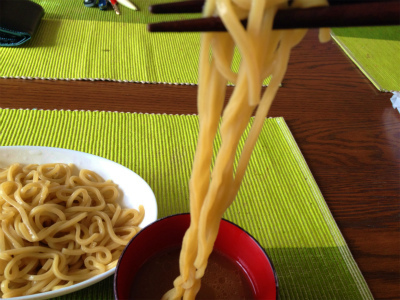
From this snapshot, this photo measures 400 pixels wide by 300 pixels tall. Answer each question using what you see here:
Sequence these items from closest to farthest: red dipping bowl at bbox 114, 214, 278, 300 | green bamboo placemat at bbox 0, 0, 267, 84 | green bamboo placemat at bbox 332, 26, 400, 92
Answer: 1. red dipping bowl at bbox 114, 214, 278, 300
2. green bamboo placemat at bbox 0, 0, 267, 84
3. green bamboo placemat at bbox 332, 26, 400, 92

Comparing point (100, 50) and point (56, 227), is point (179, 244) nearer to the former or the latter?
point (56, 227)

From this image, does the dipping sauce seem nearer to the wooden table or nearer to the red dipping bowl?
the red dipping bowl

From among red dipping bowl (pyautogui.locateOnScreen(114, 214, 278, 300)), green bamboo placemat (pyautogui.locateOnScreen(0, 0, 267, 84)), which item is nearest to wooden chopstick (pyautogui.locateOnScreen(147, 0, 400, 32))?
red dipping bowl (pyautogui.locateOnScreen(114, 214, 278, 300))

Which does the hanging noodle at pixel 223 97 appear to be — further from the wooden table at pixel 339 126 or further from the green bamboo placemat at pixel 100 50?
the green bamboo placemat at pixel 100 50

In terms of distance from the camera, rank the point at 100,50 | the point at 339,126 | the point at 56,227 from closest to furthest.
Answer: the point at 56,227 < the point at 339,126 < the point at 100,50

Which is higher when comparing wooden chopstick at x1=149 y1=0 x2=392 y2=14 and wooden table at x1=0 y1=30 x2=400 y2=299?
wooden chopstick at x1=149 y1=0 x2=392 y2=14

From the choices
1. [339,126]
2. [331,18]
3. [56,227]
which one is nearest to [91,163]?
[56,227]
